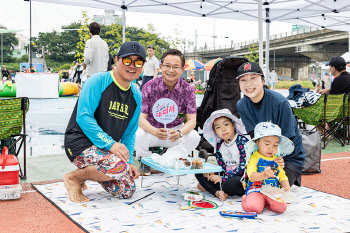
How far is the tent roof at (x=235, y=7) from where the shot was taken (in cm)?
1006

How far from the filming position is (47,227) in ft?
10.1

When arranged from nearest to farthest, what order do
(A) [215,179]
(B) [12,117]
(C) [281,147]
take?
(C) [281,147], (A) [215,179], (B) [12,117]

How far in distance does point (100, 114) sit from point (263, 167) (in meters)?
1.57

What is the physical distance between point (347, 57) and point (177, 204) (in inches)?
400

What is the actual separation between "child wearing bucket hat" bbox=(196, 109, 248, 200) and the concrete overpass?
3934cm

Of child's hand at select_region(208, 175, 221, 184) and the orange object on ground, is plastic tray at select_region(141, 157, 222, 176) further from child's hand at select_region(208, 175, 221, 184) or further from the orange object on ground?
the orange object on ground

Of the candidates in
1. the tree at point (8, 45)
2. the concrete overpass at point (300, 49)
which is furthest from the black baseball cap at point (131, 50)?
the tree at point (8, 45)

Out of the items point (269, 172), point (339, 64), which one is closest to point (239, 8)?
point (339, 64)

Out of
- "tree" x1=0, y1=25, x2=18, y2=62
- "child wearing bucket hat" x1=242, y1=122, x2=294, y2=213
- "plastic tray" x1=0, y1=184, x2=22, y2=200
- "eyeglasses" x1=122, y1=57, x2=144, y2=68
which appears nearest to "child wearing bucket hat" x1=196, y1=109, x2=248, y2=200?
"child wearing bucket hat" x1=242, y1=122, x2=294, y2=213

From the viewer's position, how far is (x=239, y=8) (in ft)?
36.1

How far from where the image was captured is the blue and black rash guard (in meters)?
3.57

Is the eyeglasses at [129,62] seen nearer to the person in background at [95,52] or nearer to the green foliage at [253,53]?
the person in background at [95,52]

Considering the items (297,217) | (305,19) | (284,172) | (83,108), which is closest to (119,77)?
(83,108)

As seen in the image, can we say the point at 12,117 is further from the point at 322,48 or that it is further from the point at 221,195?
the point at 322,48
